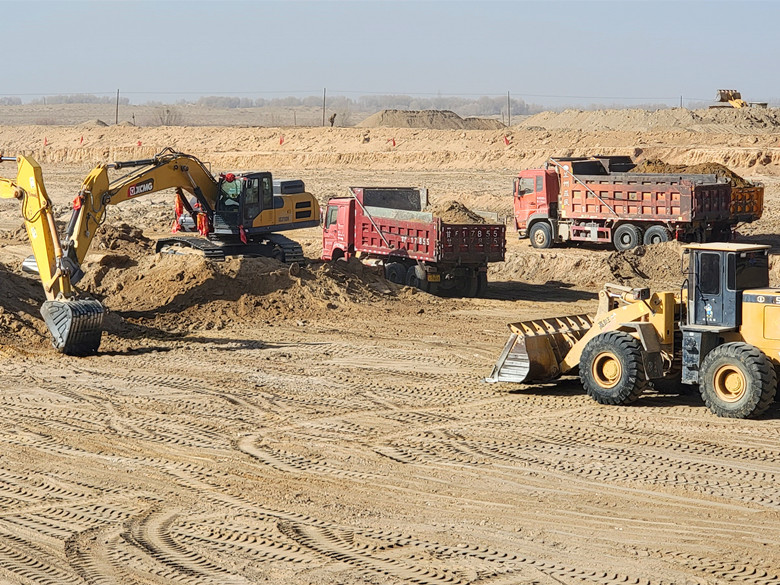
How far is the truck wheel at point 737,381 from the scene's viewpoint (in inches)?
492

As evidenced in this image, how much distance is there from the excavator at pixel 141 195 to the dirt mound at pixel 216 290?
119 centimetres

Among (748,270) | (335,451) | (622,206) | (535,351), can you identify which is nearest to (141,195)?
(535,351)

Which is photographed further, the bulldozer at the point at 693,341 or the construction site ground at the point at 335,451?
the bulldozer at the point at 693,341

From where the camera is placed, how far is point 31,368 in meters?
16.3

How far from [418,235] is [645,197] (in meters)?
7.65

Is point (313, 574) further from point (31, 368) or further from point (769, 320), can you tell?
point (31, 368)

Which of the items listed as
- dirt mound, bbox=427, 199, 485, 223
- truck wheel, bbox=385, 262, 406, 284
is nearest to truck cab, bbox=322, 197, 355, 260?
truck wheel, bbox=385, 262, 406, 284

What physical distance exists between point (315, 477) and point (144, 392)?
4629 mm

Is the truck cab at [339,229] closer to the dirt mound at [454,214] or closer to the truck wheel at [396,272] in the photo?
the truck wheel at [396,272]

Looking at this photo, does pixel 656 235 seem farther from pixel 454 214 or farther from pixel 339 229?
pixel 339 229

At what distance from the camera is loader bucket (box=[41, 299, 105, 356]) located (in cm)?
1700

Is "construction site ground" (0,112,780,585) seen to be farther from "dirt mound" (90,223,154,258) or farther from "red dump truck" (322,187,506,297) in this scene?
"dirt mound" (90,223,154,258)

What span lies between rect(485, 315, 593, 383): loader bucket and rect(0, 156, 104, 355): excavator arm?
6348 mm

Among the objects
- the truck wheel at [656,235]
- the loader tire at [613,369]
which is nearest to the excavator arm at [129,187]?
the loader tire at [613,369]
